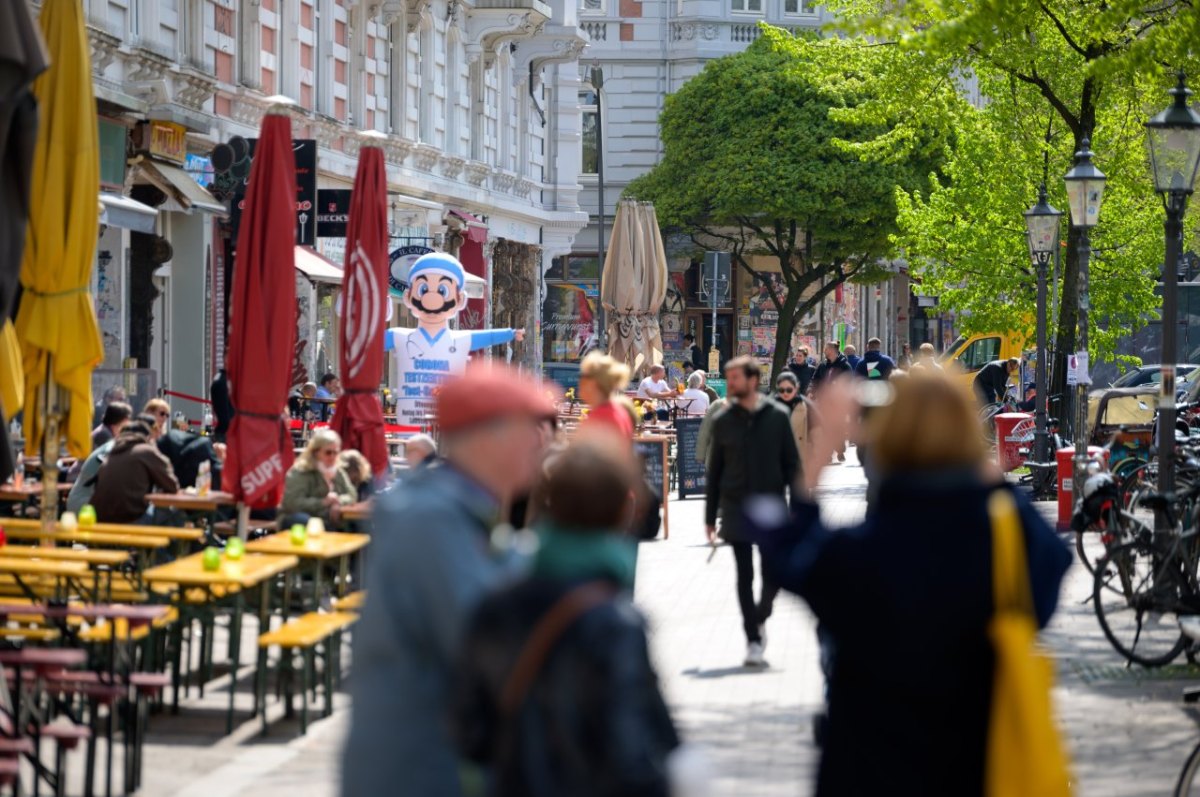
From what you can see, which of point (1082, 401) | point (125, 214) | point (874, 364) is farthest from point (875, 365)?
point (125, 214)

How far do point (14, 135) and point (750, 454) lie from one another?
4.89 meters

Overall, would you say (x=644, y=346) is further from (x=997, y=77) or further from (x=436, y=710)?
(x=436, y=710)

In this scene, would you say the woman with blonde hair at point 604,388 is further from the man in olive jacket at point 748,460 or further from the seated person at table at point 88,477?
the seated person at table at point 88,477

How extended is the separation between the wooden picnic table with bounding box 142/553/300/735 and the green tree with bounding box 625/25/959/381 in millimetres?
48059

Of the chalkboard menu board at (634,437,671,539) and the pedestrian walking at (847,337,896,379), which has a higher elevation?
the pedestrian walking at (847,337,896,379)

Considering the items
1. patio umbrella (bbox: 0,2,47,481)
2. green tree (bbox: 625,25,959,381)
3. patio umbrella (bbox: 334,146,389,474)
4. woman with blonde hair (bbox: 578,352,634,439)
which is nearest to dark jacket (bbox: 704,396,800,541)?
woman with blonde hair (bbox: 578,352,634,439)

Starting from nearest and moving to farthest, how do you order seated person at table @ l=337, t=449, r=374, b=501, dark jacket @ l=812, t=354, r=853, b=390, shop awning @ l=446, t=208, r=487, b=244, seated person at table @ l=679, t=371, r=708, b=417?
seated person at table @ l=337, t=449, r=374, b=501
seated person at table @ l=679, t=371, r=708, b=417
dark jacket @ l=812, t=354, r=853, b=390
shop awning @ l=446, t=208, r=487, b=244

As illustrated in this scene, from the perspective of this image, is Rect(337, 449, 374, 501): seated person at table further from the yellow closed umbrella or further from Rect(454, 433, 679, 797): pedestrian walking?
Rect(454, 433, 679, 797): pedestrian walking

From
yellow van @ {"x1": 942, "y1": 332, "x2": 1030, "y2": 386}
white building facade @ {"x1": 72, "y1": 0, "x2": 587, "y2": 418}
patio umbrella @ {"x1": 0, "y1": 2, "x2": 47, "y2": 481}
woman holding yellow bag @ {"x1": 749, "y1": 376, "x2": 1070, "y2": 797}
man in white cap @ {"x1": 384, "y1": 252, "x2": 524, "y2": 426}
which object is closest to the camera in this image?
woman holding yellow bag @ {"x1": 749, "y1": 376, "x2": 1070, "y2": 797}

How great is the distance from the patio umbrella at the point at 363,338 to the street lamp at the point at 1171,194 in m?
5.61

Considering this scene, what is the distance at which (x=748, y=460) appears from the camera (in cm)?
1248

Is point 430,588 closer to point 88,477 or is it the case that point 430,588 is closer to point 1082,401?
point 88,477

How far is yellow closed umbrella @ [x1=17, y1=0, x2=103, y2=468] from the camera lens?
11.8 m

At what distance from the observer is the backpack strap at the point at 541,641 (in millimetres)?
4219
